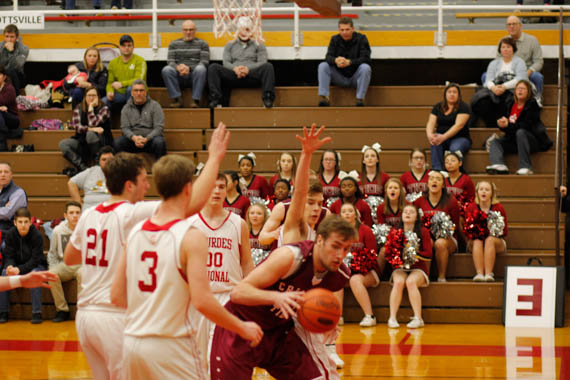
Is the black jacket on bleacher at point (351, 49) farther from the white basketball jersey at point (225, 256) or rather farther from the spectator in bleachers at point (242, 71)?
the white basketball jersey at point (225, 256)

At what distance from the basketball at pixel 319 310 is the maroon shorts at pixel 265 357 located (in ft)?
1.57

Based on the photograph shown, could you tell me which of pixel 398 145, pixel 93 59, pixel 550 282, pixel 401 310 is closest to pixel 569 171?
pixel 398 145

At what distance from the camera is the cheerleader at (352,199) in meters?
9.41

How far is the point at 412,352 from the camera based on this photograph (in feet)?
25.3

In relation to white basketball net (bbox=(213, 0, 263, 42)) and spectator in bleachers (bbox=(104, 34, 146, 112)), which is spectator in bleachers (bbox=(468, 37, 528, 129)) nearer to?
white basketball net (bbox=(213, 0, 263, 42))

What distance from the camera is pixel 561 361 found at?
733 centimetres

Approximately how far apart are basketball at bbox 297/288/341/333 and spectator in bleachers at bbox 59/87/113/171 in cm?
753

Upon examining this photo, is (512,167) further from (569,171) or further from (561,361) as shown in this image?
(561,361)

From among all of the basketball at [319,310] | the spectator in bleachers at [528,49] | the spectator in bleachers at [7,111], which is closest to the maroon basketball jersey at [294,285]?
the basketball at [319,310]

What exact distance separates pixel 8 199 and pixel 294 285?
6718mm

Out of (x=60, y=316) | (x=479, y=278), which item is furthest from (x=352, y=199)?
(x=60, y=316)

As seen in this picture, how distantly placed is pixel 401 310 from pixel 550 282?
1683 millimetres

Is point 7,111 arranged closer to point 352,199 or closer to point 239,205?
point 239,205

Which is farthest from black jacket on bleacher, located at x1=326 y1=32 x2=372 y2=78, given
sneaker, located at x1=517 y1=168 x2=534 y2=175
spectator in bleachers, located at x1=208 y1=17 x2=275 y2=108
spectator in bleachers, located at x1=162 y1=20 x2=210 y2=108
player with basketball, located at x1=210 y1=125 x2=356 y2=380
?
player with basketball, located at x1=210 y1=125 x2=356 y2=380
